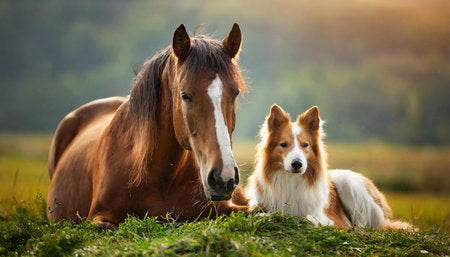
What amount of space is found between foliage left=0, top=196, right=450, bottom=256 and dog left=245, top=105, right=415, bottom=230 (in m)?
1.10

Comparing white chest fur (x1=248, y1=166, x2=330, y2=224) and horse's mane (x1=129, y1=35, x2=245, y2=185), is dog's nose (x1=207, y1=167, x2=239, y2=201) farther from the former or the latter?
white chest fur (x1=248, y1=166, x2=330, y2=224)

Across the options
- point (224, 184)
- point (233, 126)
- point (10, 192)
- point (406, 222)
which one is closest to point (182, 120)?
point (233, 126)

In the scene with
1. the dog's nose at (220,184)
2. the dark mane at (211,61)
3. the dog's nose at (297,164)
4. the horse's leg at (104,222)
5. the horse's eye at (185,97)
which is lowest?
the horse's leg at (104,222)

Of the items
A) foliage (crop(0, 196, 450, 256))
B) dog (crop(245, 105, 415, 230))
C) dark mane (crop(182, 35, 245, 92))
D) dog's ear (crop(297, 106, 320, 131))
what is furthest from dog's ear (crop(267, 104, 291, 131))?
foliage (crop(0, 196, 450, 256))

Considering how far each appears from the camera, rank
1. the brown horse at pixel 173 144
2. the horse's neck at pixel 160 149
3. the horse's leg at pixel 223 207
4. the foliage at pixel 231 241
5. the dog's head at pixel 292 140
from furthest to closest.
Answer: the dog's head at pixel 292 140 → the horse's leg at pixel 223 207 → the horse's neck at pixel 160 149 → the brown horse at pixel 173 144 → the foliage at pixel 231 241

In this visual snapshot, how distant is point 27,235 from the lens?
3789 millimetres

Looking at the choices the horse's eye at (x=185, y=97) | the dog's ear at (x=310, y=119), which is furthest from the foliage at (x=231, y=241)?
the dog's ear at (x=310, y=119)

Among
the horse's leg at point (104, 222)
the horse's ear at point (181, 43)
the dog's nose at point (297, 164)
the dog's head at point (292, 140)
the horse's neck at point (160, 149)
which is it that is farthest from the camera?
the dog's head at point (292, 140)

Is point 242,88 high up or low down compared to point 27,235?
up

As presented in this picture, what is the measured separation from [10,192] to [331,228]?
17.5 ft

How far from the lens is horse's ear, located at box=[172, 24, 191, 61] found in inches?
134

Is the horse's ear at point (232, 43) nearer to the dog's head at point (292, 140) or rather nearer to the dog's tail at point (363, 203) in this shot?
the dog's head at point (292, 140)

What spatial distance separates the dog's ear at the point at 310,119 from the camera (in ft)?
15.5

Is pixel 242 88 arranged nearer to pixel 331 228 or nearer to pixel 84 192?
pixel 331 228
